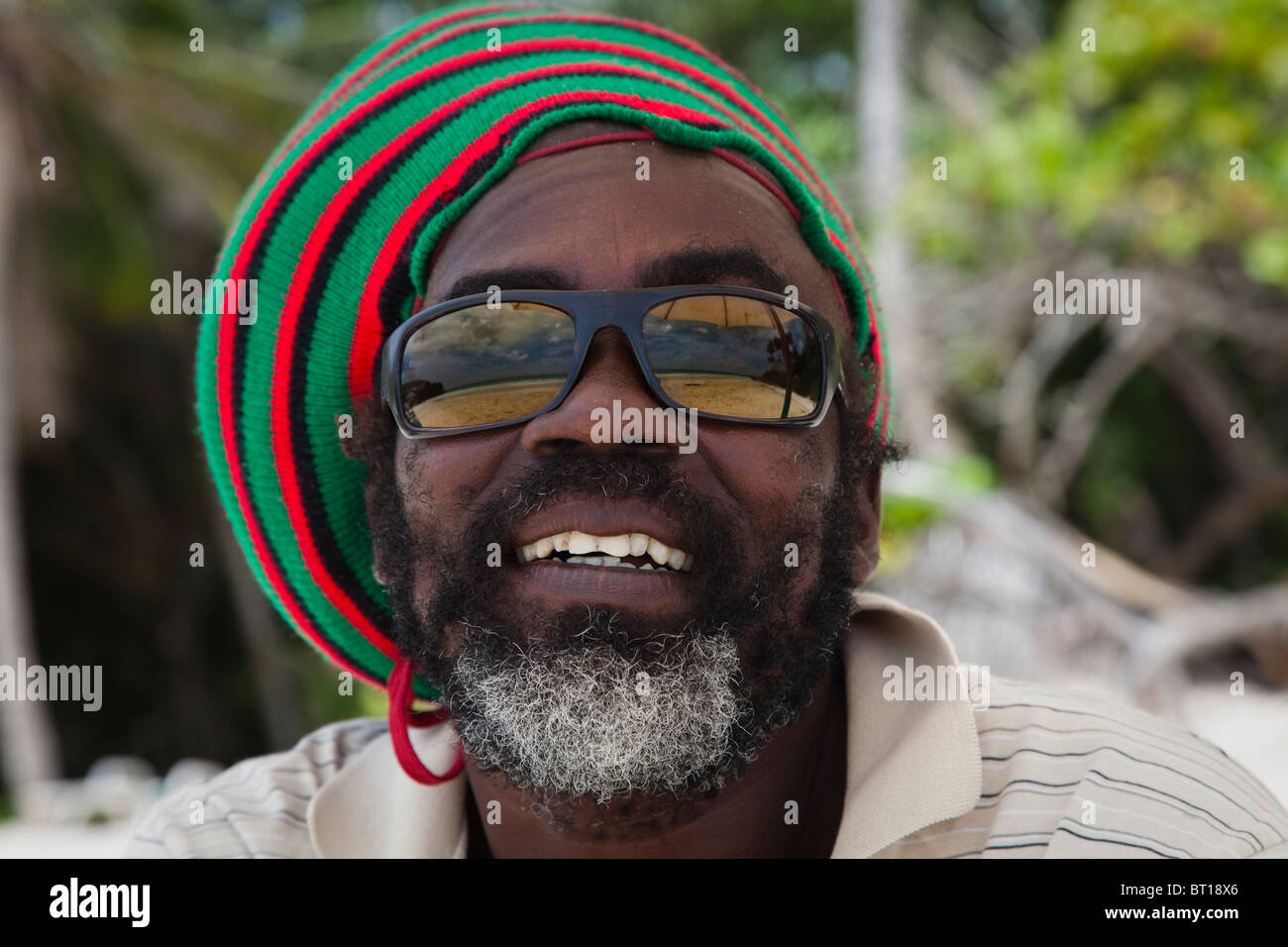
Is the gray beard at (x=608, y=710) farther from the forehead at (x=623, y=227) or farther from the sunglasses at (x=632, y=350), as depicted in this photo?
the forehead at (x=623, y=227)

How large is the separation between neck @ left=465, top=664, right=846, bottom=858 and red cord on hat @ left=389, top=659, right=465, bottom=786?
0.05 metres

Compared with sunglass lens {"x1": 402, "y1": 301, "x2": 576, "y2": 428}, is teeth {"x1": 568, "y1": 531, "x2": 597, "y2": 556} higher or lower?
lower

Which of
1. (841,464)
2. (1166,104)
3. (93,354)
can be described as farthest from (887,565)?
(93,354)

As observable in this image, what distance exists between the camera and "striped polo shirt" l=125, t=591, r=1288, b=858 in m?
1.90

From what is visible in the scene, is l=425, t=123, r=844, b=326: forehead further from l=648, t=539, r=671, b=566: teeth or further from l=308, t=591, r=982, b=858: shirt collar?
l=308, t=591, r=982, b=858: shirt collar

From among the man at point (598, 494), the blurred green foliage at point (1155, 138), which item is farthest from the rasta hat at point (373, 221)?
the blurred green foliage at point (1155, 138)

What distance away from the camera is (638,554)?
6.22ft

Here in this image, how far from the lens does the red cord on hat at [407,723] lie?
2121 millimetres

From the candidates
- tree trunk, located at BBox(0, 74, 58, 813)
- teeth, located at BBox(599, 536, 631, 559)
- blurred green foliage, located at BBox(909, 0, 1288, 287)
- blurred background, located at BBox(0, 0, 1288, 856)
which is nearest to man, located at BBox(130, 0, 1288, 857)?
teeth, located at BBox(599, 536, 631, 559)

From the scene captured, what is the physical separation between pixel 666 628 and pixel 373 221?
37.9 inches

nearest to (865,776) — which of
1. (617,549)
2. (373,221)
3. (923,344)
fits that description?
(617,549)

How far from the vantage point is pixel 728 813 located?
2072mm
